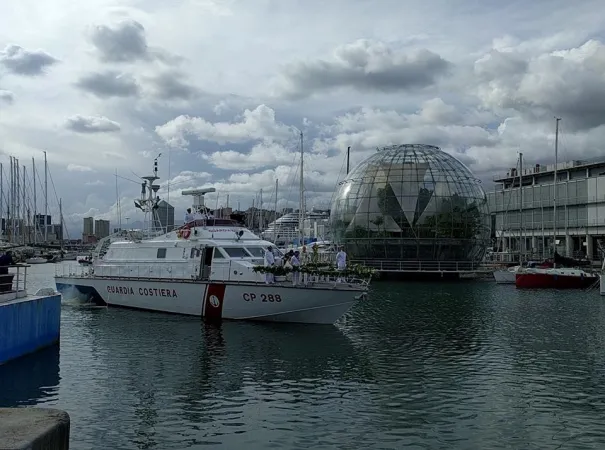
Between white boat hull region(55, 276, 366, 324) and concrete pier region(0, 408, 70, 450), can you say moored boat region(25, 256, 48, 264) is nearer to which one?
white boat hull region(55, 276, 366, 324)

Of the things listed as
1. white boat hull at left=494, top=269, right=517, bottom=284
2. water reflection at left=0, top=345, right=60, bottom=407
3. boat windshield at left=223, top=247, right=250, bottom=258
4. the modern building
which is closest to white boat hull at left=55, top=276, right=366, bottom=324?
boat windshield at left=223, top=247, right=250, bottom=258

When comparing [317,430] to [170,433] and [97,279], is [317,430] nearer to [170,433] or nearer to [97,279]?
[170,433]

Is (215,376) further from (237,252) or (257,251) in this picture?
(257,251)

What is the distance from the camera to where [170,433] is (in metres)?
13.5

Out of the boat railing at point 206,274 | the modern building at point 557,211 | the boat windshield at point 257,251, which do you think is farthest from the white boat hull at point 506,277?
the boat windshield at point 257,251

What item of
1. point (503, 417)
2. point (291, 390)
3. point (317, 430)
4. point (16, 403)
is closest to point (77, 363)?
point (16, 403)

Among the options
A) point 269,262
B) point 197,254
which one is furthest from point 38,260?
point 269,262

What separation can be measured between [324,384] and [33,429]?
11.7 meters

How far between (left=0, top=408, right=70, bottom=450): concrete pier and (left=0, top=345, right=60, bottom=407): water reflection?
8.79 m

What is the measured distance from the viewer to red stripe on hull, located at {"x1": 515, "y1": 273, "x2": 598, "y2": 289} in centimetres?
5583

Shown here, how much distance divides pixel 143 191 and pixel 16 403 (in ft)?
83.0

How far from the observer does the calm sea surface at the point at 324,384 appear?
13.4 meters

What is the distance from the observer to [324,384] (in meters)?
18.2

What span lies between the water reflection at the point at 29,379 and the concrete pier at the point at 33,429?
8794 millimetres
